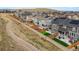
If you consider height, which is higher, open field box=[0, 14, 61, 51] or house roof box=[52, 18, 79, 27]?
house roof box=[52, 18, 79, 27]

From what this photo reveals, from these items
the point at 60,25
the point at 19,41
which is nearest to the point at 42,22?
the point at 60,25

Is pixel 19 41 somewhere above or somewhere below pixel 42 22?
below

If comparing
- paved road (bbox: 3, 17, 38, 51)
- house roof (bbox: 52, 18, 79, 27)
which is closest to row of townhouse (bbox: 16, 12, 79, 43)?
house roof (bbox: 52, 18, 79, 27)

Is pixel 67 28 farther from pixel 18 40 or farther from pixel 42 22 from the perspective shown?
pixel 18 40

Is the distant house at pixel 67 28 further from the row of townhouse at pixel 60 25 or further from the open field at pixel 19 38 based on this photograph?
the open field at pixel 19 38

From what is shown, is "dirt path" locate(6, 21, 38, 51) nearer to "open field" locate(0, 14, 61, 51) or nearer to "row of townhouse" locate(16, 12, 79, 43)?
"open field" locate(0, 14, 61, 51)
